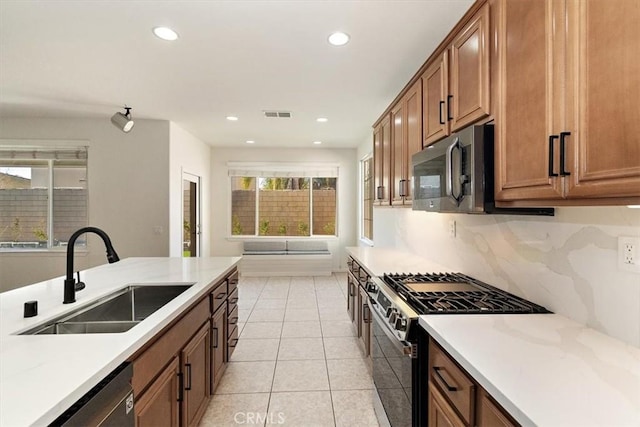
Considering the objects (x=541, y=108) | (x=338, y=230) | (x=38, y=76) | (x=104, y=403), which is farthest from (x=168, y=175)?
(x=541, y=108)

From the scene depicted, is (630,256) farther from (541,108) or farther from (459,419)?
(459,419)

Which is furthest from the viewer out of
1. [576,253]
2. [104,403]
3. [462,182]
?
[462,182]

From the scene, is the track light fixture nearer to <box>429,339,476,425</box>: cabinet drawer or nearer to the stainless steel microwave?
the stainless steel microwave

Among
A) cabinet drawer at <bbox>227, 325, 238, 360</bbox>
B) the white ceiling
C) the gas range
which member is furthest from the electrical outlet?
cabinet drawer at <bbox>227, 325, 238, 360</bbox>

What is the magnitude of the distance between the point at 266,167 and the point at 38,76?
388cm

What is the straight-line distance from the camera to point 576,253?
128 cm

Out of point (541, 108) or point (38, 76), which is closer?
point (541, 108)

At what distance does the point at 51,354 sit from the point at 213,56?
7.50ft

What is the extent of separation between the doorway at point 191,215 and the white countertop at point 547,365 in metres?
4.74

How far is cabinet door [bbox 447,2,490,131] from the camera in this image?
147cm

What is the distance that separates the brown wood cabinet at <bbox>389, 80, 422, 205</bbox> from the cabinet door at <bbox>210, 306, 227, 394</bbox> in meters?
1.76

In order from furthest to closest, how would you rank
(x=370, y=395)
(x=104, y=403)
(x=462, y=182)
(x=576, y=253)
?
1. (x=370, y=395)
2. (x=462, y=182)
3. (x=576, y=253)
4. (x=104, y=403)

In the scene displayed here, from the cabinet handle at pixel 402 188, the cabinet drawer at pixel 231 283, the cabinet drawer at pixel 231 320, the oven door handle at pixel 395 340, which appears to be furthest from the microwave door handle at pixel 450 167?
the cabinet drawer at pixel 231 320

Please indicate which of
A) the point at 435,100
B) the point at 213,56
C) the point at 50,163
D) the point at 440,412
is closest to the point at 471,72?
the point at 435,100
